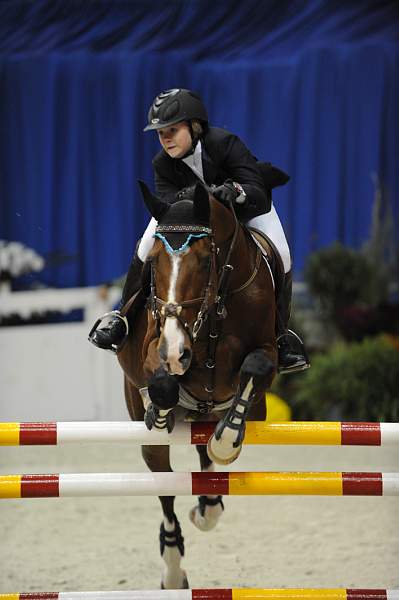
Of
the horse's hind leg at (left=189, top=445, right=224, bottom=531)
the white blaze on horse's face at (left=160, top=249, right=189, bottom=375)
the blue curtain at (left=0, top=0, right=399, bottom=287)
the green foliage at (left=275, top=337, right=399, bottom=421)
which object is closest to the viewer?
the white blaze on horse's face at (left=160, top=249, right=189, bottom=375)

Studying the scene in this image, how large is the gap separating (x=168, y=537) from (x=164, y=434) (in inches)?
42.9

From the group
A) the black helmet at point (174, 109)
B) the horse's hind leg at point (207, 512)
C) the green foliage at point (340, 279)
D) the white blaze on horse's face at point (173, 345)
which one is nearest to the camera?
the white blaze on horse's face at point (173, 345)

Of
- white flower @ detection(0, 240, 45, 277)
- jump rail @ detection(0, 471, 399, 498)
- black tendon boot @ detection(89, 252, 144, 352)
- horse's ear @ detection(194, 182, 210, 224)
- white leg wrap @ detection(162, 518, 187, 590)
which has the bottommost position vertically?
white leg wrap @ detection(162, 518, 187, 590)

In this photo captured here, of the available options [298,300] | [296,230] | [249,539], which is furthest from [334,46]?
[249,539]

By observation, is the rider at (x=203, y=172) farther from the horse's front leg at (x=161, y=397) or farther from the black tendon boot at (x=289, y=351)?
the horse's front leg at (x=161, y=397)

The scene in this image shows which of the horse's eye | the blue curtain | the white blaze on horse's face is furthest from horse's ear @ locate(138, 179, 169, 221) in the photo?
the blue curtain

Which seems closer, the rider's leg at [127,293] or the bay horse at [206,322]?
the bay horse at [206,322]

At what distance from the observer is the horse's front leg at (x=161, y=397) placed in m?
2.70

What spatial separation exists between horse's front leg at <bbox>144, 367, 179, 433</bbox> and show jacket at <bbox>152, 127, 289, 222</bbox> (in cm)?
76

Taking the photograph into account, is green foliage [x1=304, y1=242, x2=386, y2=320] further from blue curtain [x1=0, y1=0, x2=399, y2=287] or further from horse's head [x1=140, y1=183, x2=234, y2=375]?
horse's head [x1=140, y1=183, x2=234, y2=375]

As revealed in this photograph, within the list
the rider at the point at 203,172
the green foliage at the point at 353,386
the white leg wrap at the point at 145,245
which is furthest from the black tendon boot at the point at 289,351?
the green foliage at the point at 353,386

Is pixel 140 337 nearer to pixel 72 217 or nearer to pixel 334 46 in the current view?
pixel 72 217

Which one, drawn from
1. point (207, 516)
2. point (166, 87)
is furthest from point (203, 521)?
point (166, 87)

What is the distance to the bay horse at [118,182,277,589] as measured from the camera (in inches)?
103
